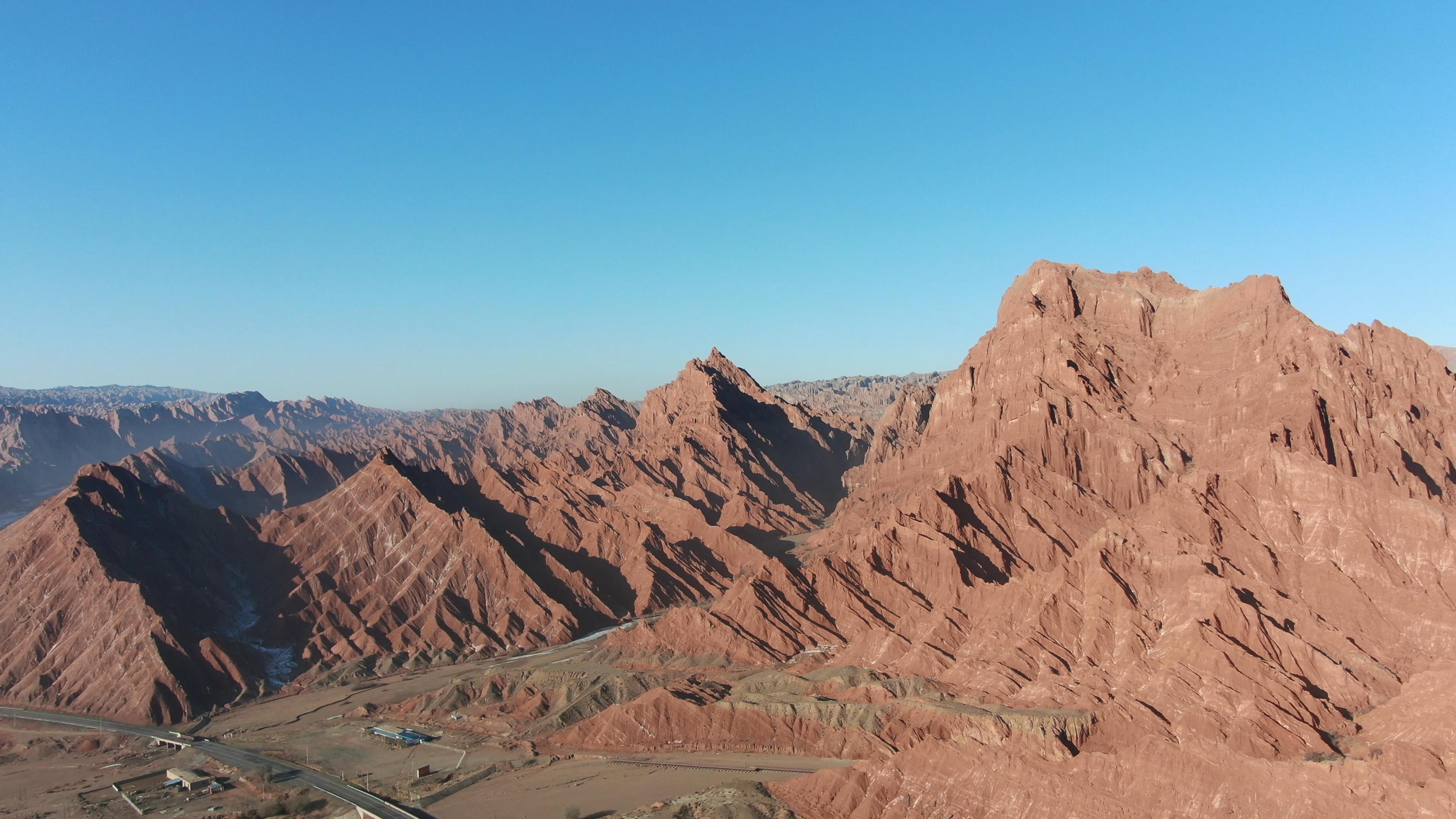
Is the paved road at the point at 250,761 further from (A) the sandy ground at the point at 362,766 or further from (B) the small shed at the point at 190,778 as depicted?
(B) the small shed at the point at 190,778

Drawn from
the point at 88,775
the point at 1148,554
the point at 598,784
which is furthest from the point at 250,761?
the point at 1148,554

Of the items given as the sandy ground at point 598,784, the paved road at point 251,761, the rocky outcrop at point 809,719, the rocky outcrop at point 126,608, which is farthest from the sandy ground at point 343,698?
the sandy ground at point 598,784

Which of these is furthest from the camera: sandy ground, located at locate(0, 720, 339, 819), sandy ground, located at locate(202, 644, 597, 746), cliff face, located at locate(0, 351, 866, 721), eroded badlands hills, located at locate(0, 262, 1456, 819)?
cliff face, located at locate(0, 351, 866, 721)

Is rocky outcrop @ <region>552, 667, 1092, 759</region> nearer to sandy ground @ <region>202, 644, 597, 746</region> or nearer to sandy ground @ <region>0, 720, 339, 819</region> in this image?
sandy ground @ <region>0, 720, 339, 819</region>

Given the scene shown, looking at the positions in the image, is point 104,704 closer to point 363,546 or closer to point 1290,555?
point 363,546

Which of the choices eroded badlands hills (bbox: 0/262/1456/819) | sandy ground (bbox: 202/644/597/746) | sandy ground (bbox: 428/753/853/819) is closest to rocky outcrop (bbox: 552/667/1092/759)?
eroded badlands hills (bbox: 0/262/1456/819)

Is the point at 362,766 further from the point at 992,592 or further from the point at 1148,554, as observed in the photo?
the point at 1148,554

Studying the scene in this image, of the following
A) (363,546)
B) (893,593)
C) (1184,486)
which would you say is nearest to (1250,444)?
(1184,486)
